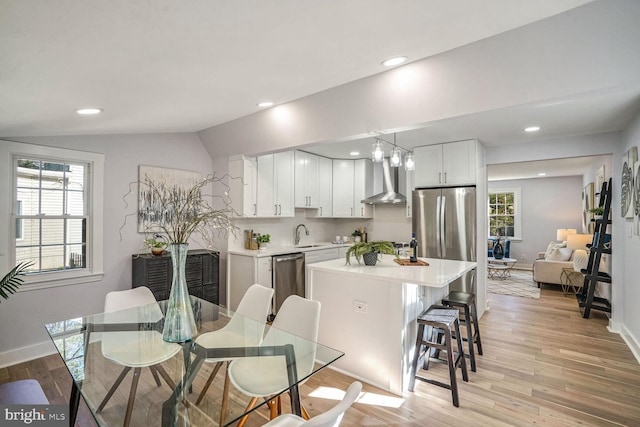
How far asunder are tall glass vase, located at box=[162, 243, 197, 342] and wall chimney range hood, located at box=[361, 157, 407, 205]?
151 inches

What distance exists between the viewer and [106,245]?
136 inches

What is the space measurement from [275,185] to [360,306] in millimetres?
2513

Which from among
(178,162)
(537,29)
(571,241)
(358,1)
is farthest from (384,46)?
(571,241)

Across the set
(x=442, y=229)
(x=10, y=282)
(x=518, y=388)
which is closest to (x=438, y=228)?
(x=442, y=229)

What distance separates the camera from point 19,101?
5.98 ft

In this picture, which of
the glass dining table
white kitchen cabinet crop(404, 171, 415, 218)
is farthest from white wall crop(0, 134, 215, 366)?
white kitchen cabinet crop(404, 171, 415, 218)

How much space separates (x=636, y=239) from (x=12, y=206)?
5914 millimetres

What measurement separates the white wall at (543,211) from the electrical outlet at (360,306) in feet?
25.7

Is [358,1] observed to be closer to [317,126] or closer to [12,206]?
[317,126]

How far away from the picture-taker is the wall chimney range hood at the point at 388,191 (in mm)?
5104

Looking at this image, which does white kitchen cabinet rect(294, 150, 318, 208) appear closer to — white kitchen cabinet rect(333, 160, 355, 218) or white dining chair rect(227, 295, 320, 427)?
white kitchen cabinet rect(333, 160, 355, 218)

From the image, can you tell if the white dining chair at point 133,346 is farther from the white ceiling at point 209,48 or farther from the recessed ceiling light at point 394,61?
the recessed ceiling light at point 394,61

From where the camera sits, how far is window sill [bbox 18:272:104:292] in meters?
2.94

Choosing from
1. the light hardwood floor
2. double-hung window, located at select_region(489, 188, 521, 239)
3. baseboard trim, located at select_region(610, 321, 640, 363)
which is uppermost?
double-hung window, located at select_region(489, 188, 521, 239)
